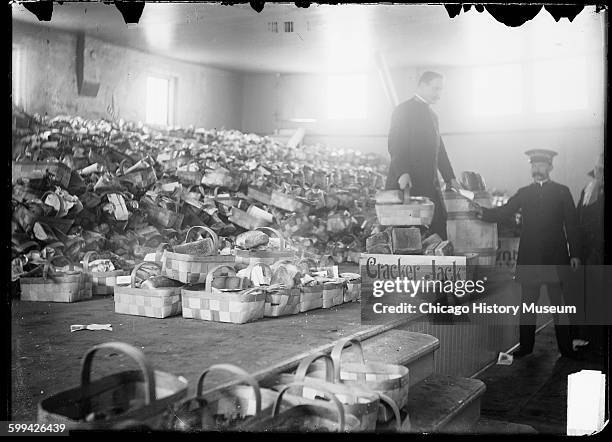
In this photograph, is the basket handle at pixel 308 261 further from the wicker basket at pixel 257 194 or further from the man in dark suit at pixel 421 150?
the man in dark suit at pixel 421 150

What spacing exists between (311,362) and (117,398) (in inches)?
30.6

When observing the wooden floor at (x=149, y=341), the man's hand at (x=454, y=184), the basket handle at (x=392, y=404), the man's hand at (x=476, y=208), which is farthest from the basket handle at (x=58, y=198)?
the man's hand at (x=476, y=208)

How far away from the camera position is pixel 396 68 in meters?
3.17

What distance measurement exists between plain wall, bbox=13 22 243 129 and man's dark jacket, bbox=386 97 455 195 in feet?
3.01

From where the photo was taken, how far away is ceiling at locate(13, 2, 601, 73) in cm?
305

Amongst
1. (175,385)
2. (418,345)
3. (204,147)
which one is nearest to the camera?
(175,385)

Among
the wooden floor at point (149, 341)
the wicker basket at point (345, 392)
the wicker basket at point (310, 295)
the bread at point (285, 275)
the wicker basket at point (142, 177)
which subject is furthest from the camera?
the wicker basket at point (310, 295)

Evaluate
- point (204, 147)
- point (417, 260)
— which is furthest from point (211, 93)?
point (417, 260)

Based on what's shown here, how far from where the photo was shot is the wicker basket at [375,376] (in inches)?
102

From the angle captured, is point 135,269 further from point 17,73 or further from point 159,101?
point 17,73

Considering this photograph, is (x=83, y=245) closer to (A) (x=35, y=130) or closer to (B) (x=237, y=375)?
(A) (x=35, y=130)

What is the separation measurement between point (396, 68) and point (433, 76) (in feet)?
0.58

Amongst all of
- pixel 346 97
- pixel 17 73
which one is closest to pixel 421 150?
pixel 346 97

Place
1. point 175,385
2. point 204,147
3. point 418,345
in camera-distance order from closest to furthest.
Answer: point 175,385
point 418,345
point 204,147
